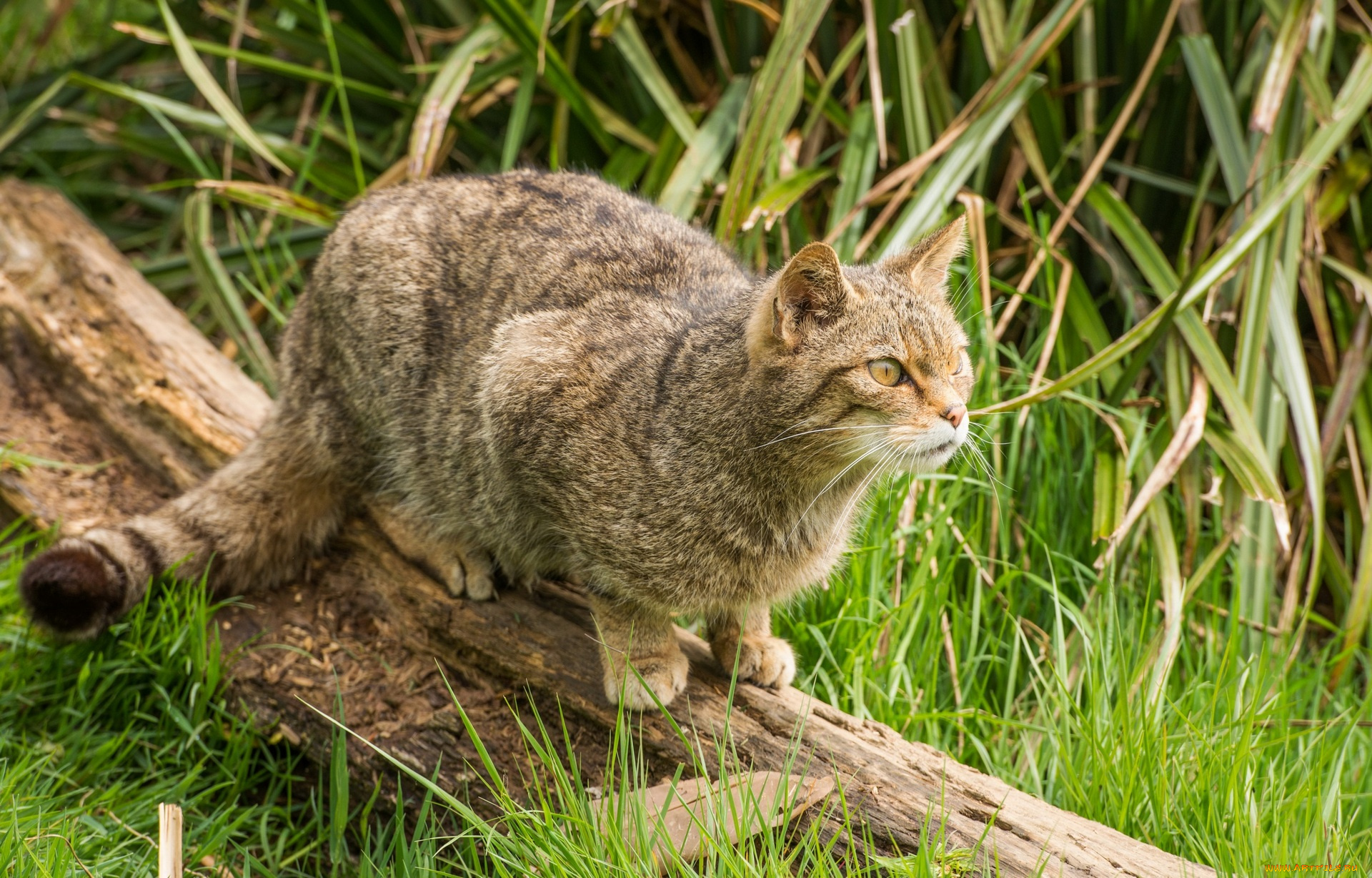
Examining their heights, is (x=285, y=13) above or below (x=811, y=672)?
above

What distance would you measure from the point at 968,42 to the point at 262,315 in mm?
3028

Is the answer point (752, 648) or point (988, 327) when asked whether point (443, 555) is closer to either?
point (752, 648)

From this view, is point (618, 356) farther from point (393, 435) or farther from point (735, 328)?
point (393, 435)

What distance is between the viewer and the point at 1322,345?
4.10 metres

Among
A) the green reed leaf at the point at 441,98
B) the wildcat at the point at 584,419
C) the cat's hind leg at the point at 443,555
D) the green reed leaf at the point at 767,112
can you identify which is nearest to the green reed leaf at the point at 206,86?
the green reed leaf at the point at 441,98

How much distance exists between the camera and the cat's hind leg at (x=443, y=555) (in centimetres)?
325

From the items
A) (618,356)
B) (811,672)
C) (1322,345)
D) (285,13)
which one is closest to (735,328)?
(618,356)

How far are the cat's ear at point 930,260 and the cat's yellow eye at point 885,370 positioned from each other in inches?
12.6

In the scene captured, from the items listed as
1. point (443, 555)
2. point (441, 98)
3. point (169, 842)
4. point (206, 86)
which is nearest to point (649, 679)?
point (443, 555)

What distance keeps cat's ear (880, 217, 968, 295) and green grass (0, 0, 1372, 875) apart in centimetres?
36

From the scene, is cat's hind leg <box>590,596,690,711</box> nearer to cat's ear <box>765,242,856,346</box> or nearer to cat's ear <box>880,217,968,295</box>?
cat's ear <box>765,242,856,346</box>

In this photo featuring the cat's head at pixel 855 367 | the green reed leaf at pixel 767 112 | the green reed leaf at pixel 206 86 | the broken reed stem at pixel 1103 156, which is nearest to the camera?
the cat's head at pixel 855 367

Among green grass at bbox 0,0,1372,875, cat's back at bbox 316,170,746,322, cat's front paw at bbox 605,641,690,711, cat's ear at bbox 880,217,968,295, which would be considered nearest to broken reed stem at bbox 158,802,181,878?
green grass at bbox 0,0,1372,875

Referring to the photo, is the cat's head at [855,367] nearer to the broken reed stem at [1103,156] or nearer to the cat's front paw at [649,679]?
the cat's front paw at [649,679]
